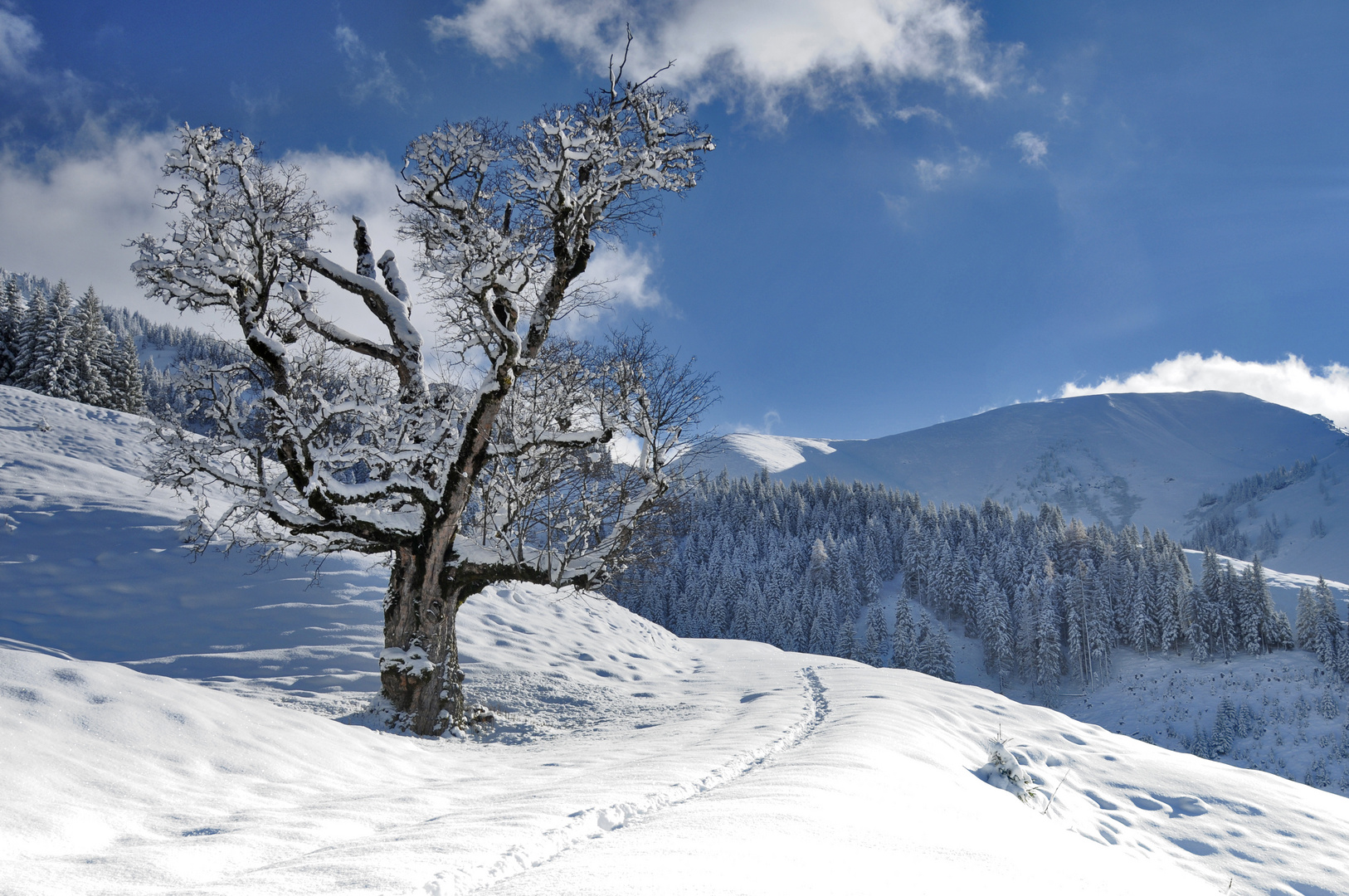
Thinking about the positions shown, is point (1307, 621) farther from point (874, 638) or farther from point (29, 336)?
point (29, 336)

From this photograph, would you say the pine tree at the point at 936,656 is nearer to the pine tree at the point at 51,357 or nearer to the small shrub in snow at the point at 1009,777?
the small shrub in snow at the point at 1009,777

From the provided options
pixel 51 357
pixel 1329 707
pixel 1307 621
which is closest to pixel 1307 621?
pixel 1307 621

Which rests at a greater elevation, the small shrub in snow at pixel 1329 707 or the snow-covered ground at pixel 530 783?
the snow-covered ground at pixel 530 783

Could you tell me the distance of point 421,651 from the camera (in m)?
8.68

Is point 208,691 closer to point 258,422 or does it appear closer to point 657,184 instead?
point 258,422

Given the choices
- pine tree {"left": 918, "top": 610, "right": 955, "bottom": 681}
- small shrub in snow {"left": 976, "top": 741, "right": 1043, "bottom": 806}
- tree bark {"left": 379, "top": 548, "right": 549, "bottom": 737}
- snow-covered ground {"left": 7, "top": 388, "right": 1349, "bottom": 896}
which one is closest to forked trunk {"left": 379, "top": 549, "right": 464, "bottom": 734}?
tree bark {"left": 379, "top": 548, "right": 549, "bottom": 737}

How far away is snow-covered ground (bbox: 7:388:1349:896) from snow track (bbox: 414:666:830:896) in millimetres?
22

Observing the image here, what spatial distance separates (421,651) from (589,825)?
599cm

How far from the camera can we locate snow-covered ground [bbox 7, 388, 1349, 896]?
274 centimetres

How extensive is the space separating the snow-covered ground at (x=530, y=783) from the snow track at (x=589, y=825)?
22 millimetres

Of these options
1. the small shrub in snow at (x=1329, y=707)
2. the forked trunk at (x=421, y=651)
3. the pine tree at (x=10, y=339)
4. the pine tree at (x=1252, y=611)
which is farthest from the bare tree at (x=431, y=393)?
the pine tree at (x=1252, y=611)

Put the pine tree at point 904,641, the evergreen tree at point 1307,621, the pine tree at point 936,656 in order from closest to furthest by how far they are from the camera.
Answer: the evergreen tree at point 1307,621 → the pine tree at point 936,656 → the pine tree at point 904,641

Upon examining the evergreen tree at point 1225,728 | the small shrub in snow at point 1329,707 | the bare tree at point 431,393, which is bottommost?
the evergreen tree at point 1225,728

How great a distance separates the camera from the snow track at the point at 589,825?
8.48 ft
